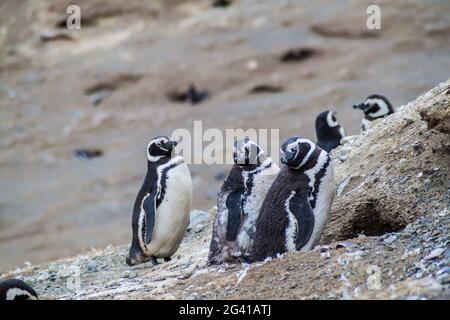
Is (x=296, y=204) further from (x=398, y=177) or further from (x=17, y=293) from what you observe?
(x=17, y=293)

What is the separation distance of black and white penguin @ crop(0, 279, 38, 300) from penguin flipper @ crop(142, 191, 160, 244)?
1.79 m

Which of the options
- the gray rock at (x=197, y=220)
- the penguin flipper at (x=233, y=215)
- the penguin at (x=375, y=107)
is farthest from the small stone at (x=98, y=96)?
the penguin flipper at (x=233, y=215)

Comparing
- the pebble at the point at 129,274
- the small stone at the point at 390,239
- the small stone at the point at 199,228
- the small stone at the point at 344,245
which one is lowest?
the pebble at the point at 129,274

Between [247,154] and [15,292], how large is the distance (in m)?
1.93

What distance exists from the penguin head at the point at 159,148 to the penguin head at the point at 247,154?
4.99 feet

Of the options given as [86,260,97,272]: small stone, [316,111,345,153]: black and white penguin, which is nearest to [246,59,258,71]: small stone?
[316,111,345,153]: black and white penguin

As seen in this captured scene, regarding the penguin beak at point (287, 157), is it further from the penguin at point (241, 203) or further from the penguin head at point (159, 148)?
the penguin head at point (159, 148)

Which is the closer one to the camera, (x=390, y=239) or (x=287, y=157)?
(x=390, y=239)

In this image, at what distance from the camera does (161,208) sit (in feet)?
25.9

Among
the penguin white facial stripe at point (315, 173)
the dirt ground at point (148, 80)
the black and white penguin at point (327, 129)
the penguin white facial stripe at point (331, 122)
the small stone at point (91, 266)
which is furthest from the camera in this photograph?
the dirt ground at point (148, 80)

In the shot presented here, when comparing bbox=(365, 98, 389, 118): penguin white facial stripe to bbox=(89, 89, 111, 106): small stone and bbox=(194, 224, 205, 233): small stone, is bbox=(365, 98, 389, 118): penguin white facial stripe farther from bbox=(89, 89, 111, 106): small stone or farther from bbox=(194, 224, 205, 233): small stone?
bbox=(89, 89, 111, 106): small stone

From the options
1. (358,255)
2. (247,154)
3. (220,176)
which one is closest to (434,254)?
(358,255)

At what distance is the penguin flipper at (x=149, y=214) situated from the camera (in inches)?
310

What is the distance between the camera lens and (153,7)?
2514 cm
